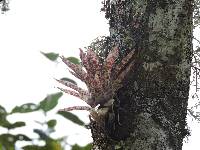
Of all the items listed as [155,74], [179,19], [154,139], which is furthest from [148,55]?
[154,139]

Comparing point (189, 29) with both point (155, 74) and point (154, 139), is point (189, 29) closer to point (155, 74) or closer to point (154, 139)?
point (155, 74)

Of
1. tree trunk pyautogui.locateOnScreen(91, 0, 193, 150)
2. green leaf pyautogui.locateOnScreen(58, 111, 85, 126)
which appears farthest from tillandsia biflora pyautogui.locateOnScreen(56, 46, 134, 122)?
green leaf pyautogui.locateOnScreen(58, 111, 85, 126)

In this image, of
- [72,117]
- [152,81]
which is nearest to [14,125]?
[72,117]

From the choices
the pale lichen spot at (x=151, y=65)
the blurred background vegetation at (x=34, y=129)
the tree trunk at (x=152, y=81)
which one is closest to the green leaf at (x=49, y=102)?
the blurred background vegetation at (x=34, y=129)

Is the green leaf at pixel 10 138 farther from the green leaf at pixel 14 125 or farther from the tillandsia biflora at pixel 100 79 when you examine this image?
the tillandsia biflora at pixel 100 79

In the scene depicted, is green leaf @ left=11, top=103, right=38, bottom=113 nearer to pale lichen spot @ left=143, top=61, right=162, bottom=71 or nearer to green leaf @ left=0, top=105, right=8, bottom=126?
Result: green leaf @ left=0, top=105, right=8, bottom=126
